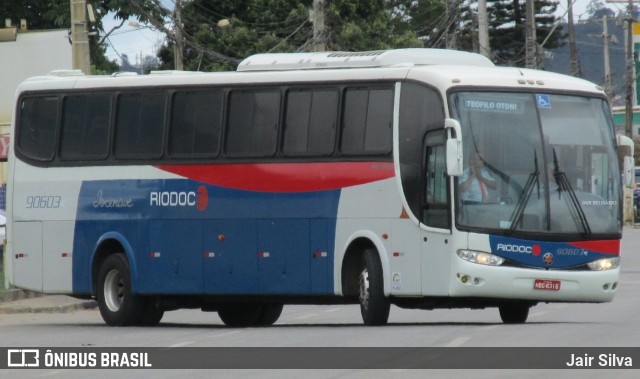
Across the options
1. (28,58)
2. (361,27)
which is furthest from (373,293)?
(361,27)

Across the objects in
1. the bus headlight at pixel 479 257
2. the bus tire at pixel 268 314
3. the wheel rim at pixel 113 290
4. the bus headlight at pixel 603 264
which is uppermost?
the bus headlight at pixel 479 257

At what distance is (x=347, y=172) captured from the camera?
2105 centimetres

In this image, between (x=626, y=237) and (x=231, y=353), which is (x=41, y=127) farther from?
(x=626, y=237)

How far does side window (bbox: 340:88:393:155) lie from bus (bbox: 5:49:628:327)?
0.08 ft

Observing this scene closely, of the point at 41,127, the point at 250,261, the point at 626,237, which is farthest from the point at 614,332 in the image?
the point at 626,237

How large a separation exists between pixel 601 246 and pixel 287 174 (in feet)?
13.2

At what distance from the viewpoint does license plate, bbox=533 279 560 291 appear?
65.6ft

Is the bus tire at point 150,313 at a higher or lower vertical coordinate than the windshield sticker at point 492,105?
lower

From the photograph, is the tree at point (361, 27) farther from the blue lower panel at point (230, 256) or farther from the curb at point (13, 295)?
the blue lower panel at point (230, 256)

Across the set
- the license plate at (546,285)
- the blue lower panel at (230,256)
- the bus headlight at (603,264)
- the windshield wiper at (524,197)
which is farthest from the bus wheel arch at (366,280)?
the bus headlight at (603,264)

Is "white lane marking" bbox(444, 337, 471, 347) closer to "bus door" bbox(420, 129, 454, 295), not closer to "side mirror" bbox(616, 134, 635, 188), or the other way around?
"bus door" bbox(420, 129, 454, 295)

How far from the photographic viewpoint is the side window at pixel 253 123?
2191 cm

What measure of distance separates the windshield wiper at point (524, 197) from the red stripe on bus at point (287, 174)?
Answer: 1.57 metres

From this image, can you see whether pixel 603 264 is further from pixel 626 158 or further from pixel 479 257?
pixel 479 257
